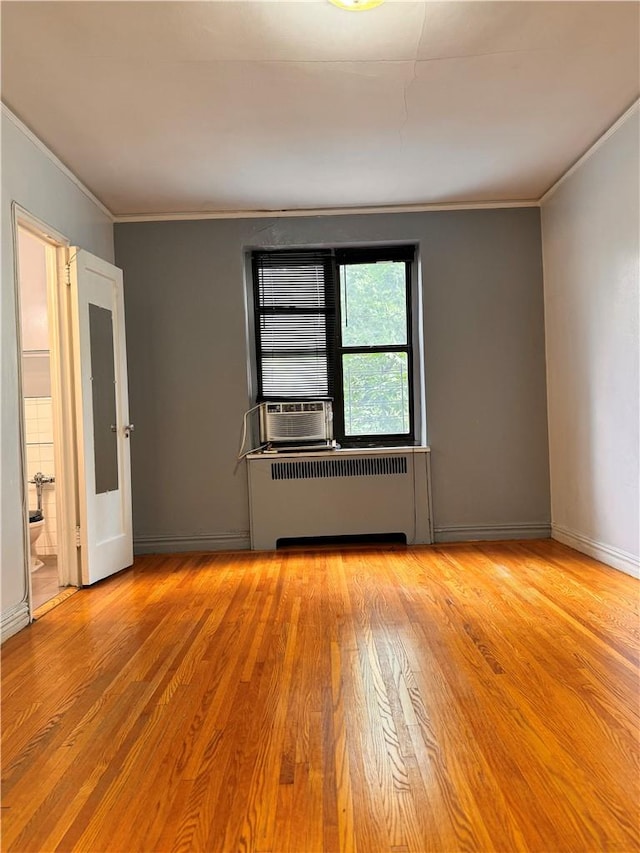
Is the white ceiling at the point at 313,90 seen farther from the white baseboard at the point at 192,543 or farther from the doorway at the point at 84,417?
the white baseboard at the point at 192,543

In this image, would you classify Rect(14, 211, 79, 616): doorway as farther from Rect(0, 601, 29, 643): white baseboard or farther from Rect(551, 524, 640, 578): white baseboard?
Rect(551, 524, 640, 578): white baseboard

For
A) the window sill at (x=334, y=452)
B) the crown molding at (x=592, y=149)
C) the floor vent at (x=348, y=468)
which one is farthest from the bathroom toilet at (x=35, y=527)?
the crown molding at (x=592, y=149)

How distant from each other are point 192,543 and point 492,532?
2.25 meters

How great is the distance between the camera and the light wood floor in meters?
1.45

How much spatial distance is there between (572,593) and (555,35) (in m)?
2.54

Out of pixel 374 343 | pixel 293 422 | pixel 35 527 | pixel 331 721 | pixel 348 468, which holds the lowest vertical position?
pixel 331 721

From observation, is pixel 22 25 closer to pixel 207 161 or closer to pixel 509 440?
pixel 207 161

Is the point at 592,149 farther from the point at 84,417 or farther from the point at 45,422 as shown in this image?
the point at 45,422

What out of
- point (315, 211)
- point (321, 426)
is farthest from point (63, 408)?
point (315, 211)

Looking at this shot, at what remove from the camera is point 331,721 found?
1.97 meters

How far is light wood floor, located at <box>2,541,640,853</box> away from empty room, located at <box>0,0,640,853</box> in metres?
0.01

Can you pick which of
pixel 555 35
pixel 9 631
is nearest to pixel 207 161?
pixel 555 35

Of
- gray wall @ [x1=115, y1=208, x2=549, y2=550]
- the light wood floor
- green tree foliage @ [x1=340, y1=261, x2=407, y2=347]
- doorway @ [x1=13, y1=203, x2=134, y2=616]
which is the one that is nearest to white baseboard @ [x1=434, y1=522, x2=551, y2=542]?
gray wall @ [x1=115, y1=208, x2=549, y2=550]

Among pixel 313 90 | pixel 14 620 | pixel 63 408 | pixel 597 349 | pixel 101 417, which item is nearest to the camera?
pixel 14 620
